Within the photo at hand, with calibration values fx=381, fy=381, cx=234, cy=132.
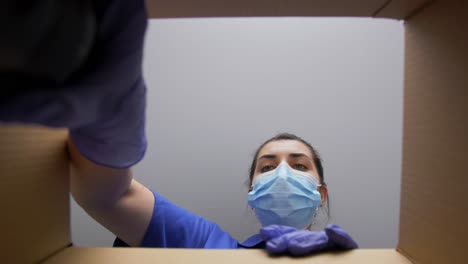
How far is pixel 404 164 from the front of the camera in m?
0.49

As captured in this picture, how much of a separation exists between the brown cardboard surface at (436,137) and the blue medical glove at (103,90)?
0.98 feet

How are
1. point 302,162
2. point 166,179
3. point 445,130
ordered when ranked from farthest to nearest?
1. point 166,179
2. point 302,162
3. point 445,130

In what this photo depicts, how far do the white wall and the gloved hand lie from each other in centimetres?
87

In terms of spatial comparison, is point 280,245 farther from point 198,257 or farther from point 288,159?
point 288,159

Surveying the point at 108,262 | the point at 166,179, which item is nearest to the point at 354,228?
the point at 166,179

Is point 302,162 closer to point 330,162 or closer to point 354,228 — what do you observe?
point 330,162

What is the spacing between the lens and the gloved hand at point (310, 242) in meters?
0.45

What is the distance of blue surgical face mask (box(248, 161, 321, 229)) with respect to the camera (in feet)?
2.97

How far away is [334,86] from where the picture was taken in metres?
1.34

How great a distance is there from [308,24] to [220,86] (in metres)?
0.38

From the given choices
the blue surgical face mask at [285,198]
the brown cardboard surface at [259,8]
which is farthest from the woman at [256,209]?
the brown cardboard surface at [259,8]

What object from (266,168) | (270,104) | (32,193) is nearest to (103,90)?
(32,193)

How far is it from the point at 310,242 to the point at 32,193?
1.04ft

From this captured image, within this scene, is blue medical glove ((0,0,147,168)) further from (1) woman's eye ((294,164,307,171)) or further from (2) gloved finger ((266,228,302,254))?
(1) woman's eye ((294,164,307,171))
